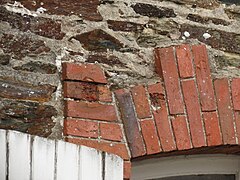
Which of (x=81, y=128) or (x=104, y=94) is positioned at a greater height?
(x=104, y=94)

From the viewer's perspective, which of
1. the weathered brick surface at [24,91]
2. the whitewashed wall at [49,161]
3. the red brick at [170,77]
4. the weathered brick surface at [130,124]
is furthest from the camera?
the red brick at [170,77]

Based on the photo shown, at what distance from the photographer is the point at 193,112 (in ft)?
9.10

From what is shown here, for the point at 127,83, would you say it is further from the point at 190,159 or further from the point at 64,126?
the point at 190,159

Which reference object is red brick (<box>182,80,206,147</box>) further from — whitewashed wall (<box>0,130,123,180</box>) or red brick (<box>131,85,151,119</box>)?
whitewashed wall (<box>0,130,123,180</box>)

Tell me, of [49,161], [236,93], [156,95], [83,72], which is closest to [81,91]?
[83,72]

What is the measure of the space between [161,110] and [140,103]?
4.1 inches

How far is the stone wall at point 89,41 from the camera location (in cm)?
254

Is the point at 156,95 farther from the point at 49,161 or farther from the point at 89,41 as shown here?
the point at 49,161

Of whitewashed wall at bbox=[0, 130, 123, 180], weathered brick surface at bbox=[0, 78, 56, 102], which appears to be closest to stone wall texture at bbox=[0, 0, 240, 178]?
weathered brick surface at bbox=[0, 78, 56, 102]

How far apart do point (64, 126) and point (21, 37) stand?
40 centimetres

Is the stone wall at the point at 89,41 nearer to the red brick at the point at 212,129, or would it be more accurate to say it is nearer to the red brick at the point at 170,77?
the red brick at the point at 170,77

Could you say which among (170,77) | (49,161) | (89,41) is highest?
(89,41)

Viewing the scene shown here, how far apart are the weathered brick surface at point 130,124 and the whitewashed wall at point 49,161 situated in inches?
16.9

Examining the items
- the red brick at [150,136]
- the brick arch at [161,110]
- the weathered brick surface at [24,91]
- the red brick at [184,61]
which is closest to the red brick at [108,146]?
the brick arch at [161,110]
